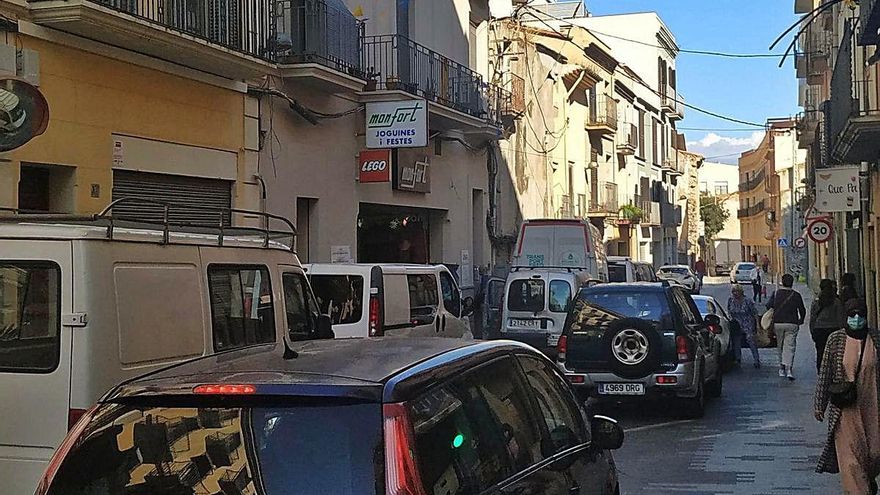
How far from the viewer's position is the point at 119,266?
19.4 ft

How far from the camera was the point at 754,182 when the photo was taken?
300ft

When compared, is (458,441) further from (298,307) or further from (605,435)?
(298,307)

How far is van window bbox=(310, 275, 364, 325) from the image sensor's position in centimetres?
1221

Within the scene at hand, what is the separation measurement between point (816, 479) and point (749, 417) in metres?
3.83

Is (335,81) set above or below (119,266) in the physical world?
above

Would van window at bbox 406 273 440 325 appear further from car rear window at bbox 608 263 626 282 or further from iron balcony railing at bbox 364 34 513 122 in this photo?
car rear window at bbox 608 263 626 282

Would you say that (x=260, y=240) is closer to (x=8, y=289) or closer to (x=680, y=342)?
(x=8, y=289)

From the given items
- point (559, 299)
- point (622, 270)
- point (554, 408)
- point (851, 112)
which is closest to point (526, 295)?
point (559, 299)

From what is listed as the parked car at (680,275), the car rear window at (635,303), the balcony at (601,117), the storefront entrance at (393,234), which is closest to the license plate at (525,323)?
the storefront entrance at (393,234)

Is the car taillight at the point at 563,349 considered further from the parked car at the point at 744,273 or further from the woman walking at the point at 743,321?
the parked car at the point at 744,273

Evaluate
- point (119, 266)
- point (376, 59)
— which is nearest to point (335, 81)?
point (376, 59)

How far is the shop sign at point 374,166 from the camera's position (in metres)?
19.3

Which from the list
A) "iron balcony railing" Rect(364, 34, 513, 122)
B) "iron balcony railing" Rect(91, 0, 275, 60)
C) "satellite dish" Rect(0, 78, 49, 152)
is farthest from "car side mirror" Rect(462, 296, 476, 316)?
Answer: "satellite dish" Rect(0, 78, 49, 152)

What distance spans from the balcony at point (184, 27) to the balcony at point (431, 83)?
4.04 m
